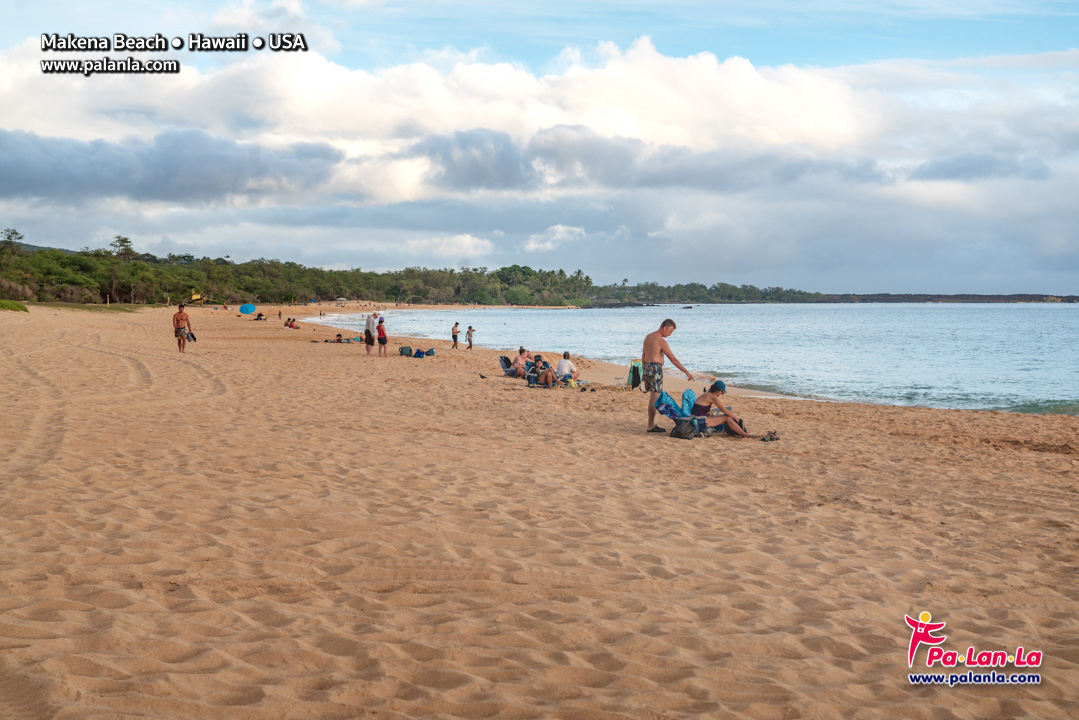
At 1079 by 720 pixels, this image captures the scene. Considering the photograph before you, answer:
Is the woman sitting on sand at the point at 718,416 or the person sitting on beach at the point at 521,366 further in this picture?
the person sitting on beach at the point at 521,366

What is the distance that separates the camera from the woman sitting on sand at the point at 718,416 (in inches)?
400

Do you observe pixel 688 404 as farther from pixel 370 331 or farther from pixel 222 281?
pixel 222 281

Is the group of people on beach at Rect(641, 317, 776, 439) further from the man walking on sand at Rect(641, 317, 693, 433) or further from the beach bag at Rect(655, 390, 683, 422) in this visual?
the beach bag at Rect(655, 390, 683, 422)

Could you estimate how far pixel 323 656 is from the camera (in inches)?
127

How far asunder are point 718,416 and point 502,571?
261 inches

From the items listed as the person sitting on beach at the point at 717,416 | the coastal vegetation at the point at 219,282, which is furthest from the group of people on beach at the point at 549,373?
the coastal vegetation at the point at 219,282

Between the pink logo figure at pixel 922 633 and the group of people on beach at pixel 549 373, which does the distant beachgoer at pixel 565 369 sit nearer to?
the group of people on beach at pixel 549 373

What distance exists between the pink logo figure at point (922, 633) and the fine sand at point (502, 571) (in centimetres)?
6

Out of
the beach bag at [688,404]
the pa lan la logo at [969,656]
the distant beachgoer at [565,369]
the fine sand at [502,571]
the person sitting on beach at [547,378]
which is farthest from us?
the distant beachgoer at [565,369]

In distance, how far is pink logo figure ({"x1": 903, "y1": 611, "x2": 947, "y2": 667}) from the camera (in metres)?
3.58

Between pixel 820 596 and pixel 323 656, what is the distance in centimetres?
295

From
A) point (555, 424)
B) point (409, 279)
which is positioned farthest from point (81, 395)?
point (409, 279)

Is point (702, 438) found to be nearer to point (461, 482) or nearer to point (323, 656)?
point (461, 482)

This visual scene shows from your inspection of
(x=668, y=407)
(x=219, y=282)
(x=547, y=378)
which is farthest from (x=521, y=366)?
(x=219, y=282)
